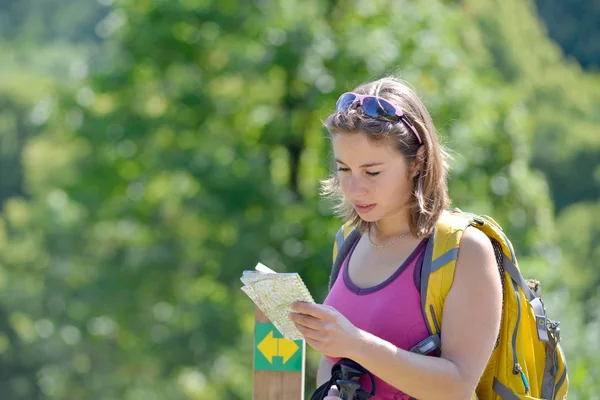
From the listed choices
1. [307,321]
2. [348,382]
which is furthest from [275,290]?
[348,382]

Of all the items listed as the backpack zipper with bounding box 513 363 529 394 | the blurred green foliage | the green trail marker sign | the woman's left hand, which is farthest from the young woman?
the blurred green foliage

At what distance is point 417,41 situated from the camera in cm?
1186

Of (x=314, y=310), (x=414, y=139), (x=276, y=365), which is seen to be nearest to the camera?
(x=314, y=310)

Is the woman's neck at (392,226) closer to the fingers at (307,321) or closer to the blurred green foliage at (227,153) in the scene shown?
the fingers at (307,321)

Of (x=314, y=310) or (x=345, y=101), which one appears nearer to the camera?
(x=314, y=310)

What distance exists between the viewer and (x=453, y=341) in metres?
1.91

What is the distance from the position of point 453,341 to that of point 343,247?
454mm

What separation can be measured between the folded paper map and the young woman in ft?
0.11

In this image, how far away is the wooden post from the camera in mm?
2611

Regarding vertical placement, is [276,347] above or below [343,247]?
below

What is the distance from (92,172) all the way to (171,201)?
1.48 m

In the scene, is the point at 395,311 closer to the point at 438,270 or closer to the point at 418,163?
the point at 438,270

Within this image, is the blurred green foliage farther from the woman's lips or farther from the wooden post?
the woman's lips

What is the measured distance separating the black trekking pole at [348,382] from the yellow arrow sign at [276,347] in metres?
0.62
